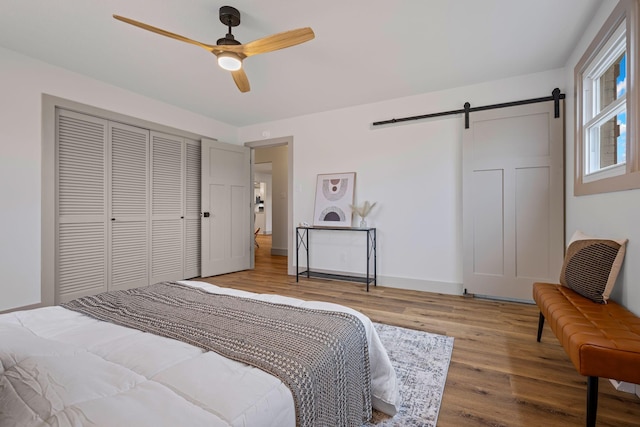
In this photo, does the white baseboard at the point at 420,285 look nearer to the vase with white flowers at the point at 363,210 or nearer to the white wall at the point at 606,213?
the vase with white flowers at the point at 363,210

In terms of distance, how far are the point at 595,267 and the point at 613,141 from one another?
1051 millimetres

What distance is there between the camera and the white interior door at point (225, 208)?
4.46 m

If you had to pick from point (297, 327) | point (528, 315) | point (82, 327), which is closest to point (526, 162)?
point (528, 315)

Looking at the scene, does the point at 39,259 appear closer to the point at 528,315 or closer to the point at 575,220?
the point at 528,315

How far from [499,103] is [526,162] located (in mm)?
753

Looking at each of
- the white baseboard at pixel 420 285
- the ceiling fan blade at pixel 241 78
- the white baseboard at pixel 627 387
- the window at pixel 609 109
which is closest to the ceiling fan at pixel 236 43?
the ceiling fan blade at pixel 241 78

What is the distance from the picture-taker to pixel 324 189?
14.3ft

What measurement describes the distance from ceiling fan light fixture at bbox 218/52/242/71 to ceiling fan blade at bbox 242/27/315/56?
3.1 inches

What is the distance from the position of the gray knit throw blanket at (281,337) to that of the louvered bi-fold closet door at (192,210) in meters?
2.85

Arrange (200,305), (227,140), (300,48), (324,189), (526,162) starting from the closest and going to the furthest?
(200,305) → (300,48) → (526,162) → (324,189) → (227,140)

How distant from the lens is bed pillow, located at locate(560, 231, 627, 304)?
176 centimetres

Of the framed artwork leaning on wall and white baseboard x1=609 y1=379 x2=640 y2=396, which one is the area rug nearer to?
white baseboard x1=609 y1=379 x2=640 y2=396

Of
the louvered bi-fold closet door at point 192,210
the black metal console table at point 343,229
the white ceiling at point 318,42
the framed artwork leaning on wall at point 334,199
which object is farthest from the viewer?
the louvered bi-fold closet door at point 192,210

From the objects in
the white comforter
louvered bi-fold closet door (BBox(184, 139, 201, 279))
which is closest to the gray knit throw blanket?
the white comforter
